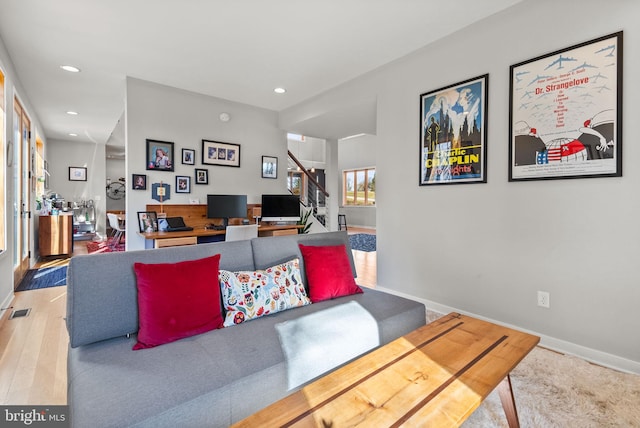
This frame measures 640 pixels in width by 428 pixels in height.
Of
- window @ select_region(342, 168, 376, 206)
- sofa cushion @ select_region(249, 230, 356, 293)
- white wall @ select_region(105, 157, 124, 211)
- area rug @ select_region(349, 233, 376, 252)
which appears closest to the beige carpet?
sofa cushion @ select_region(249, 230, 356, 293)

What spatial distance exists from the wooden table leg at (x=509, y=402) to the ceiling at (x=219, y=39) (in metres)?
2.65

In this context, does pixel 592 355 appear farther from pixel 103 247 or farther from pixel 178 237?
pixel 103 247

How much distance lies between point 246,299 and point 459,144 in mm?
2309

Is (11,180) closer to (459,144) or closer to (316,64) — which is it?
(316,64)

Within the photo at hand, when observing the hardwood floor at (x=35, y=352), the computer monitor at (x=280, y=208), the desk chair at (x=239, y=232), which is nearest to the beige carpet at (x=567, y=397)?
the hardwood floor at (x=35, y=352)

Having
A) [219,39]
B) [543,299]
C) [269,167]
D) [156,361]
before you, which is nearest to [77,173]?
[269,167]

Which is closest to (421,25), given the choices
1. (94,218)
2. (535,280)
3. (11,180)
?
(535,280)

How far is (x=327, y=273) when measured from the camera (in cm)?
229

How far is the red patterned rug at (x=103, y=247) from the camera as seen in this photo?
21.7ft

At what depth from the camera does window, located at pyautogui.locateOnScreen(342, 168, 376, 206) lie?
11250mm

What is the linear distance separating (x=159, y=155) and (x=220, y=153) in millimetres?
849

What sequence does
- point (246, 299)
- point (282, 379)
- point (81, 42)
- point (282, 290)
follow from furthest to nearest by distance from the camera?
point (81, 42) → point (282, 290) → point (246, 299) → point (282, 379)

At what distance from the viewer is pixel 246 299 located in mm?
1863

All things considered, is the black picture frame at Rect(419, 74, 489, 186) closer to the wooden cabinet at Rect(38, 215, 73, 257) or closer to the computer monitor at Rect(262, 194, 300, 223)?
the computer monitor at Rect(262, 194, 300, 223)
